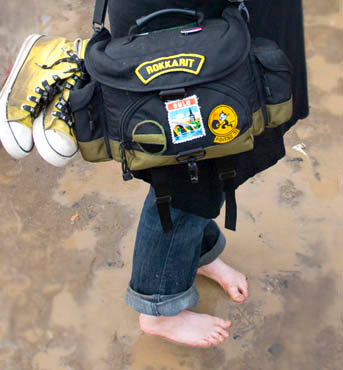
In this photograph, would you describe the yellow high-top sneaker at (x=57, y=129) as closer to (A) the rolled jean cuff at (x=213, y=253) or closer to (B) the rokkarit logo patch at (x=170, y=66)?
(B) the rokkarit logo patch at (x=170, y=66)

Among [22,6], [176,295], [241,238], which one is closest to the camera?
[176,295]

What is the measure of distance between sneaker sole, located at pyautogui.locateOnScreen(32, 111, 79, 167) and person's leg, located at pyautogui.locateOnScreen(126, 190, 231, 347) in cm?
29

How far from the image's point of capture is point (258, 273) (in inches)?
67.8

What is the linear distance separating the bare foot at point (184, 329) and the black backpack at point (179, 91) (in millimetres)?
652

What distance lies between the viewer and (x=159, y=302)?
1.38 meters

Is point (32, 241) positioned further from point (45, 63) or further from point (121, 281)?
point (45, 63)

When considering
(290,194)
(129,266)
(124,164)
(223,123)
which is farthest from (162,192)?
(290,194)

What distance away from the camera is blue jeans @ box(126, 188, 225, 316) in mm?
1270

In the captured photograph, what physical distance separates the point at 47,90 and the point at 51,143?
0.12 metres

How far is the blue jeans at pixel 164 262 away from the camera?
4.17ft

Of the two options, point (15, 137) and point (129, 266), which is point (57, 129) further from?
point (129, 266)

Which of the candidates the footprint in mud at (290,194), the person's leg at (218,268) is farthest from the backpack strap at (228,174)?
the footprint in mud at (290,194)

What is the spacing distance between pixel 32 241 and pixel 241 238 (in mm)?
832

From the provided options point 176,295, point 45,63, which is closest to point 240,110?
point 45,63
